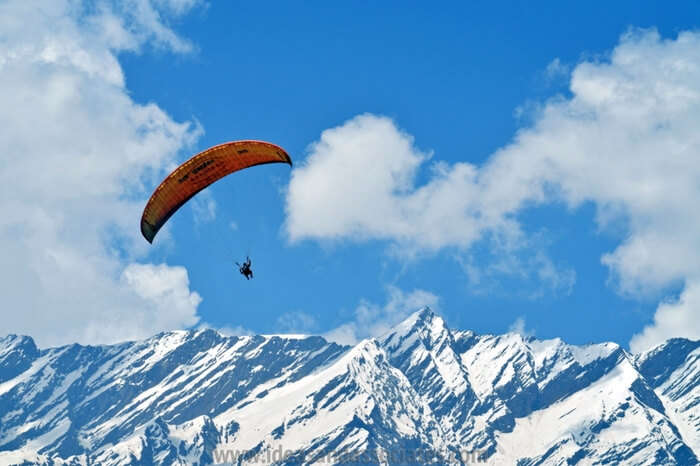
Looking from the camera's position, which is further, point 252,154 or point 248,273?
point 248,273

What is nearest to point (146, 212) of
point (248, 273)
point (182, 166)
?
point (182, 166)

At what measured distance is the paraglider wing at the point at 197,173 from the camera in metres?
94.1

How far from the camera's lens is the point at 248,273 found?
10325cm

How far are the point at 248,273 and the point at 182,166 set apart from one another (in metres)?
13.1

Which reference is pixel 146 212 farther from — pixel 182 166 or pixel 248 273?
pixel 248 273

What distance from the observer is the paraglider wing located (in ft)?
309

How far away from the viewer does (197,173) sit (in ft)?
316

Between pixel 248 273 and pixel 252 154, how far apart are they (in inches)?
516

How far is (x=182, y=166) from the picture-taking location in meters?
94.9

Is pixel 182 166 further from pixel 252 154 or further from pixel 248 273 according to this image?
pixel 248 273

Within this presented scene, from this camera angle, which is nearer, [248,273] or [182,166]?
[182,166]

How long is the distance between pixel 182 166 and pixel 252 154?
19.0 ft

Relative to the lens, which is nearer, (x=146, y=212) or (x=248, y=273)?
(x=146, y=212)

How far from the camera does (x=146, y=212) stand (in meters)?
95.7
